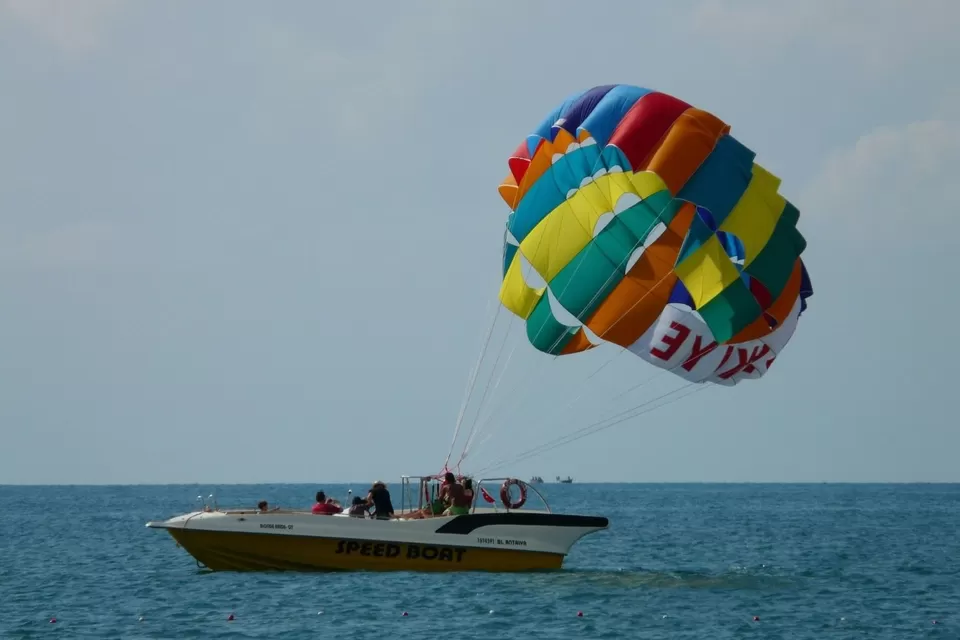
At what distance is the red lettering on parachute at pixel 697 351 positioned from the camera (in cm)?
2441

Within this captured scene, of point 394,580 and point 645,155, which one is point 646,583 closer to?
point 394,580

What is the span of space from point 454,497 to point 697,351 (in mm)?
5021

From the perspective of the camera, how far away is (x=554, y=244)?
24922 mm

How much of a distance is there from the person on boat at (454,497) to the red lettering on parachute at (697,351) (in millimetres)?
4582

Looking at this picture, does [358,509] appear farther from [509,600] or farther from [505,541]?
[509,600]

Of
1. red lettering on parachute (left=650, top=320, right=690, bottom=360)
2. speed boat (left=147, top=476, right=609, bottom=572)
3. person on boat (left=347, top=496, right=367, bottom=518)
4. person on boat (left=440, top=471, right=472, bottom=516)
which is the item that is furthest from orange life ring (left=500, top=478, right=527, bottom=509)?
red lettering on parachute (left=650, top=320, right=690, bottom=360)

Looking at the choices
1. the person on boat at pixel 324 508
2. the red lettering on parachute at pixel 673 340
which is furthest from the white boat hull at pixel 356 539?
the red lettering on parachute at pixel 673 340

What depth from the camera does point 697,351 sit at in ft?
80.4

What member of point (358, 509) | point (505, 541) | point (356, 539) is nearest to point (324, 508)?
point (358, 509)

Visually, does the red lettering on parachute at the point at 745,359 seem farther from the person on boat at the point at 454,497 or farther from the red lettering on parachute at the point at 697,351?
the person on boat at the point at 454,497

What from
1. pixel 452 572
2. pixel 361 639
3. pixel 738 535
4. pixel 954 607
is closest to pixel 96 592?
pixel 452 572

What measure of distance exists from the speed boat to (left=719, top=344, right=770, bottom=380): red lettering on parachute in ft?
11.7

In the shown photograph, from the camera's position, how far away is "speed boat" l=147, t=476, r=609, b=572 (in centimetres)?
2425

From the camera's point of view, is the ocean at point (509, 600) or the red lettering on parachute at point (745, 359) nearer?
the ocean at point (509, 600)
